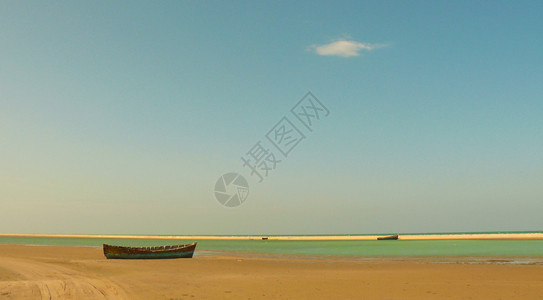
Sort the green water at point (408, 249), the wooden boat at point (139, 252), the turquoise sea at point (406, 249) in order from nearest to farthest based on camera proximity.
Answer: the wooden boat at point (139, 252), the turquoise sea at point (406, 249), the green water at point (408, 249)

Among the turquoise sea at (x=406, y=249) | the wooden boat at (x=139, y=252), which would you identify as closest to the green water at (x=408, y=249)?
the turquoise sea at (x=406, y=249)

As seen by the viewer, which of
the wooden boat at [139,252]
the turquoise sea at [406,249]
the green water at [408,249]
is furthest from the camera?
the green water at [408,249]

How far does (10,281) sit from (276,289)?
493 inches

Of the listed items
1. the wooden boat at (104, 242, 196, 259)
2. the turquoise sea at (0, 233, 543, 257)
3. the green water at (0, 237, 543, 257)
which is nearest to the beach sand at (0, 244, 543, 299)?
the wooden boat at (104, 242, 196, 259)

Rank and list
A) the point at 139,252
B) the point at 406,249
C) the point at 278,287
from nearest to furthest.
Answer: the point at 278,287 < the point at 139,252 < the point at 406,249

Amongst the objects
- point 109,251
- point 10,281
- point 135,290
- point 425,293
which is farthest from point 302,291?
point 109,251

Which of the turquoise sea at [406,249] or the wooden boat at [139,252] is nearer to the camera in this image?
the wooden boat at [139,252]

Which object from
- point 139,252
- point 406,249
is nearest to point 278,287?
point 139,252

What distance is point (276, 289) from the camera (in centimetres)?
1669

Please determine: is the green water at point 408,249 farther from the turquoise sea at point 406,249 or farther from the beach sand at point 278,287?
the beach sand at point 278,287

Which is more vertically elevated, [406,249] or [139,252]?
[406,249]

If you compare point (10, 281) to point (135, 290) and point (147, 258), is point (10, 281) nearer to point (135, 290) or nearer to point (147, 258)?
point (135, 290)

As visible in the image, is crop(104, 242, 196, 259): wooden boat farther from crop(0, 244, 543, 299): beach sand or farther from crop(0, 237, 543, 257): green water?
crop(0, 237, 543, 257): green water

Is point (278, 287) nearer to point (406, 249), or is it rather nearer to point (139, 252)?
point (139, 252)
